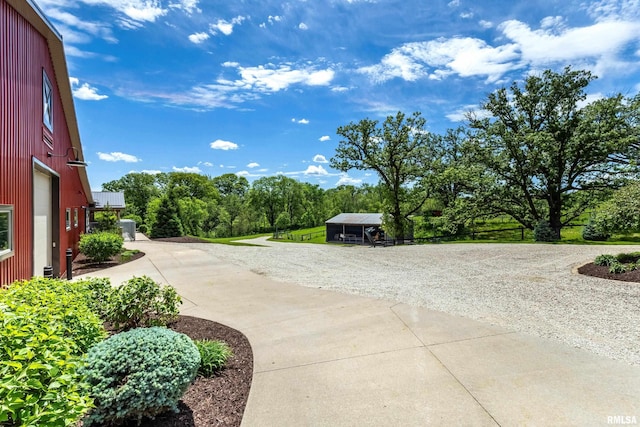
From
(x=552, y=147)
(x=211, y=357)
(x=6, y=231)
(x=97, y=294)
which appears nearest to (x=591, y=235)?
(x=552, y=147)

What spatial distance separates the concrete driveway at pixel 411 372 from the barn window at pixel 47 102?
231 inches

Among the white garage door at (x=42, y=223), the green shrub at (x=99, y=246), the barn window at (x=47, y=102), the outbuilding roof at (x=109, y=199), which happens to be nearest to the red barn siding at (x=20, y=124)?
the barn window at (x=47, y=102)

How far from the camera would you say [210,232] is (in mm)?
48031

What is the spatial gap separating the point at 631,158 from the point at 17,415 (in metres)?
25.6

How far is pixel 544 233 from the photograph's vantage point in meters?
18.1

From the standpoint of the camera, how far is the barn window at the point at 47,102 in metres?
7.40

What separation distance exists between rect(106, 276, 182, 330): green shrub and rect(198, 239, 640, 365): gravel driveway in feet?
13.0

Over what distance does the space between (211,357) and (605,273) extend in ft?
33.9

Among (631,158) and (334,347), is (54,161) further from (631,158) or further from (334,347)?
(631,158)

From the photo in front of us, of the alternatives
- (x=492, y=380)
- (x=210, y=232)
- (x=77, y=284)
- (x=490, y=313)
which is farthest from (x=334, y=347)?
(x=210, y=232)

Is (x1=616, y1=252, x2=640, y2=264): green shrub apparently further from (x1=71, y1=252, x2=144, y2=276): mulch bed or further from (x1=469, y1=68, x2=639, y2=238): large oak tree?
(x1=71, y1=252, x2=144, y2=276): mulch bed

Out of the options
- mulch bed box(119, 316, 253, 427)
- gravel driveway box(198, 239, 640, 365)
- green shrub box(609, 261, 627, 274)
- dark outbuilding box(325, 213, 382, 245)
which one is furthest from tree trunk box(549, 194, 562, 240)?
mulch bed box(119, 316, 253, 427)

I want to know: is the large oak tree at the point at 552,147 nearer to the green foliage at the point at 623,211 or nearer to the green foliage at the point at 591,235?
the green foliage at the point at 591,235

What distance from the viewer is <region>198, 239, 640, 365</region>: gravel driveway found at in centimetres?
520
